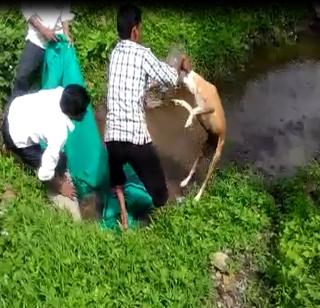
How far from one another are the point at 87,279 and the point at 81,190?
1434 millimetres

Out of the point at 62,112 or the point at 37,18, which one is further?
the point at 37,18

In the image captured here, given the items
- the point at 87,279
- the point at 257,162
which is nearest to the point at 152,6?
the point at 257,162

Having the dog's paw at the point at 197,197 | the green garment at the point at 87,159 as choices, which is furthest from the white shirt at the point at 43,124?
the dog's paw at the point at 197,197

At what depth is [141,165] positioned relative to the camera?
720 centimetres

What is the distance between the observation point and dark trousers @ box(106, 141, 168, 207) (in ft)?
23.4

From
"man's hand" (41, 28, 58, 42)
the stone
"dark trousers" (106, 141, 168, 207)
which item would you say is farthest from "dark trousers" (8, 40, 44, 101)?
the stone

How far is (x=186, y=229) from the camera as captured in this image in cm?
725

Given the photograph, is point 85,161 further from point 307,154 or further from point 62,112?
point 307,154

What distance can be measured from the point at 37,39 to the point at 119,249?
7.17ft

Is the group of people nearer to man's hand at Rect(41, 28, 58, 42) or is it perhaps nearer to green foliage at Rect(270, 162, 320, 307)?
man's hand at Rect(41, 28, 58, 42)

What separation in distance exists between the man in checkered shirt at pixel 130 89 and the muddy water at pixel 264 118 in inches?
50.0

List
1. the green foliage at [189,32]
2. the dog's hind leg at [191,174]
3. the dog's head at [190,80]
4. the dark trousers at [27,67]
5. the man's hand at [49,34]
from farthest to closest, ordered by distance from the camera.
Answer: the green foliage at [189,32], the dog's hind leg at [191,174], the dark trousers at [27,67], the man's hand at [49,34], the dog's head at [190,80]

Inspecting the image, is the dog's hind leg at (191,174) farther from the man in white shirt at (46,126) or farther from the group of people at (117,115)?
the man in white shirt at (46,126)

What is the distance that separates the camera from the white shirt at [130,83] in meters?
7.05
